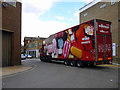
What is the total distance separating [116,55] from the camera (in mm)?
15852

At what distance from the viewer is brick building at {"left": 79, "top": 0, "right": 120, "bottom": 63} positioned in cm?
1584

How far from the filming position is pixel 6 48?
13.5 meters

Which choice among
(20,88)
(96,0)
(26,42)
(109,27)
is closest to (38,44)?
(26,42)

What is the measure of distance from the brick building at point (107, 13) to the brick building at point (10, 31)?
509 inches

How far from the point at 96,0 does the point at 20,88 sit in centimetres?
1987

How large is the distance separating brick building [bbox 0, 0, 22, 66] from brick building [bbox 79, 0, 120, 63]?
42.4 ft

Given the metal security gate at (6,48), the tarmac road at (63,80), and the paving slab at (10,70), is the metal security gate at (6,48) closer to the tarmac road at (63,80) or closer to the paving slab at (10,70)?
the paving slab at (10,70)

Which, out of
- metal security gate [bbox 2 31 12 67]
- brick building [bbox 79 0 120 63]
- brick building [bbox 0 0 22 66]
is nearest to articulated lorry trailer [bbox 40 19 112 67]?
brick building [bbox 79 0 120 63]

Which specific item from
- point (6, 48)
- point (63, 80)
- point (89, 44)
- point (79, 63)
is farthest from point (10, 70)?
point (89, 44)

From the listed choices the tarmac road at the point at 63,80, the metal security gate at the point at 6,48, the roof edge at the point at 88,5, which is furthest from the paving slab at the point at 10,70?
the roof edge at the point at 88,5

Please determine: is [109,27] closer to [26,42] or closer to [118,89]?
[118,89]

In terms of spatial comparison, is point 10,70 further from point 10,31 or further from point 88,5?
point 88,5

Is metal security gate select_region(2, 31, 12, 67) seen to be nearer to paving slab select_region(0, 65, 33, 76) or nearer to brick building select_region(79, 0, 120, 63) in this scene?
paving slab select_region(0, 65, 33, 76)

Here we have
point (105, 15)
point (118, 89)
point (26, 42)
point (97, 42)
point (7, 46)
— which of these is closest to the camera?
point (118, 89)
